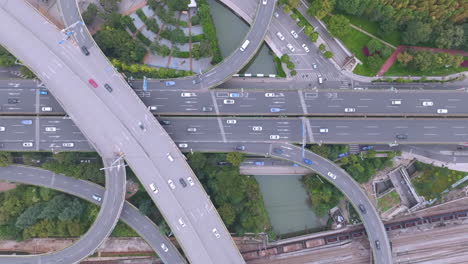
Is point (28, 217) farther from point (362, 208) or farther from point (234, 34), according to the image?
point (362, 208)

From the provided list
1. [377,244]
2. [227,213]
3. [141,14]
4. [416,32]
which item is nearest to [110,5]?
[141,14]

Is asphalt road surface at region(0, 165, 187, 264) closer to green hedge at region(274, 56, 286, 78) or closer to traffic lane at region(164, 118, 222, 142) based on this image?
traffic lane at region(164, 118, 222, 142)

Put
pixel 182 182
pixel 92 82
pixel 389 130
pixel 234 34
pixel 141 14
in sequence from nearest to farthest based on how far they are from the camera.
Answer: pixel 182 182
pixel 92 82
pixel 389 130
pixel 141 14
pixel 234 34

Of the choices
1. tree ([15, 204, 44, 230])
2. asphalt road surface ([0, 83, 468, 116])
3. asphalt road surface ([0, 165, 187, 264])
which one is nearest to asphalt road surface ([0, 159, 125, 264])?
asphalt road surface ([0, 165, 187, 264])

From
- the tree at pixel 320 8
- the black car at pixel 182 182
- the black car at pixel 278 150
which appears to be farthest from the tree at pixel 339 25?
the black car at pixel 182 182

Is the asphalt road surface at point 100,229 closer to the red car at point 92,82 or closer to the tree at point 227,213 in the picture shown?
the red car at point 92,82

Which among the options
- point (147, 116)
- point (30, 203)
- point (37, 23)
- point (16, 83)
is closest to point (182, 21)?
point (147, 116)

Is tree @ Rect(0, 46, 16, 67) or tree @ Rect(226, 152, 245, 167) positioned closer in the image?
tree @ Rect(226, 152, 245, 167)
